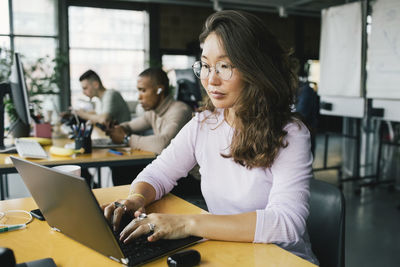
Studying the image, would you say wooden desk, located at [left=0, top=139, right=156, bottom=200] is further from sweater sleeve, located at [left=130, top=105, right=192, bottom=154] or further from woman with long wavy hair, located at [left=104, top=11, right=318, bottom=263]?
woman with long wavy hair, located at [left=104, top=11, right=318, bottom=263]

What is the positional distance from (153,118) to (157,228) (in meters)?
2.25

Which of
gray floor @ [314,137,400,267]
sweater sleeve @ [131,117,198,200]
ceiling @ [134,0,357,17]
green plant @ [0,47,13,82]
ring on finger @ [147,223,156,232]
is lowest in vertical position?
gray floor @ [314,137,400,267]

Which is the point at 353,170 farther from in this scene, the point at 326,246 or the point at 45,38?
the point at 45,38

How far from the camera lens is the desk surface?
83.1 inches

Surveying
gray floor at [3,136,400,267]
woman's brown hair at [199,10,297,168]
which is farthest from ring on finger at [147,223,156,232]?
gray floor at [3,136,400,267]

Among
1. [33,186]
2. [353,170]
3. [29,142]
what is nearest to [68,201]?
[33,186]

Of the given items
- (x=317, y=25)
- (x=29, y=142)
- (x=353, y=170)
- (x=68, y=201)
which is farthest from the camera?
(x=317, y=25)

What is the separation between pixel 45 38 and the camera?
24.3 ft

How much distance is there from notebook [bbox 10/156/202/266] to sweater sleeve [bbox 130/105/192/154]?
4.89 ft

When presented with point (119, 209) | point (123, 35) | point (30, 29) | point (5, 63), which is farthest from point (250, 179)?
point (123, 35)

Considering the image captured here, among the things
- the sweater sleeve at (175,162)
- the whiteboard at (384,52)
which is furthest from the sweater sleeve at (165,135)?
the whiteboard at (384,52)

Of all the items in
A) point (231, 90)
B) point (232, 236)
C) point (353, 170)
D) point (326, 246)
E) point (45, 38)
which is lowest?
point (353, 170)

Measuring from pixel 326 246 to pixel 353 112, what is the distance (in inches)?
136

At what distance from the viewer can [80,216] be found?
86 centimetres
